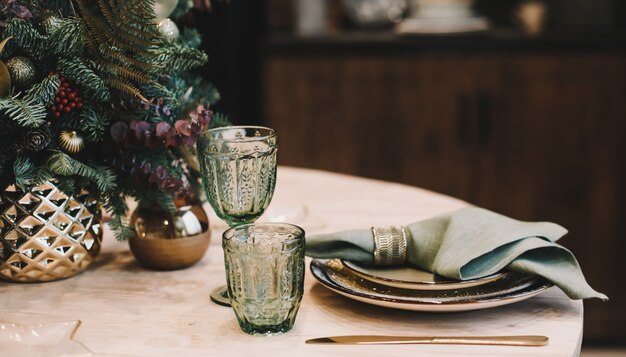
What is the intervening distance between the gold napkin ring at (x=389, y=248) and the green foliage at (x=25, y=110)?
0.40 meters

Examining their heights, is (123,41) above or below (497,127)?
above

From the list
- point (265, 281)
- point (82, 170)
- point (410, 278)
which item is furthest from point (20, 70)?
point (410, 278)

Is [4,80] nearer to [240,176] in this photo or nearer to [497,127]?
[240,176]

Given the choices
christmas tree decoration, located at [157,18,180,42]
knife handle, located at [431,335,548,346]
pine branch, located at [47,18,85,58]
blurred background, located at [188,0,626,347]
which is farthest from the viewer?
blurred background, located at [188,0,626,347]

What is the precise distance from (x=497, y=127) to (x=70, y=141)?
2.02 metres

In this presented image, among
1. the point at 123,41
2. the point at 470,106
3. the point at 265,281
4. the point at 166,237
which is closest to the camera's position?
the point at 265,281

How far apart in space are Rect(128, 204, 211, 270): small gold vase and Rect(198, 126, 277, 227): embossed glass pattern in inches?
5.0

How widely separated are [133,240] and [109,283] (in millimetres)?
62

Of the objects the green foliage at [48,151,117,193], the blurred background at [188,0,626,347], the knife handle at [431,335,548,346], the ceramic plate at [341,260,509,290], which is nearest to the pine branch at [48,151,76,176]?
the green foliage at [48,151,117,193]

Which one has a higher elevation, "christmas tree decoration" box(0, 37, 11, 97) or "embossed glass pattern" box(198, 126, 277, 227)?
"christmas tree decoration" box(0, 37, 11, 97)

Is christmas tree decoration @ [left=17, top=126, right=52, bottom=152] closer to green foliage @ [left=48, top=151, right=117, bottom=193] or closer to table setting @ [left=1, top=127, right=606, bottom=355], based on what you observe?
green foliage @ [left=48, top=151, right=117, bottom=193]

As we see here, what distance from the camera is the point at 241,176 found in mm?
934

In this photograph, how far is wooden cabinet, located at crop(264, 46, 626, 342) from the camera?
2721 millimetres

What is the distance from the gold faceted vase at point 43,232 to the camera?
3.26ft
